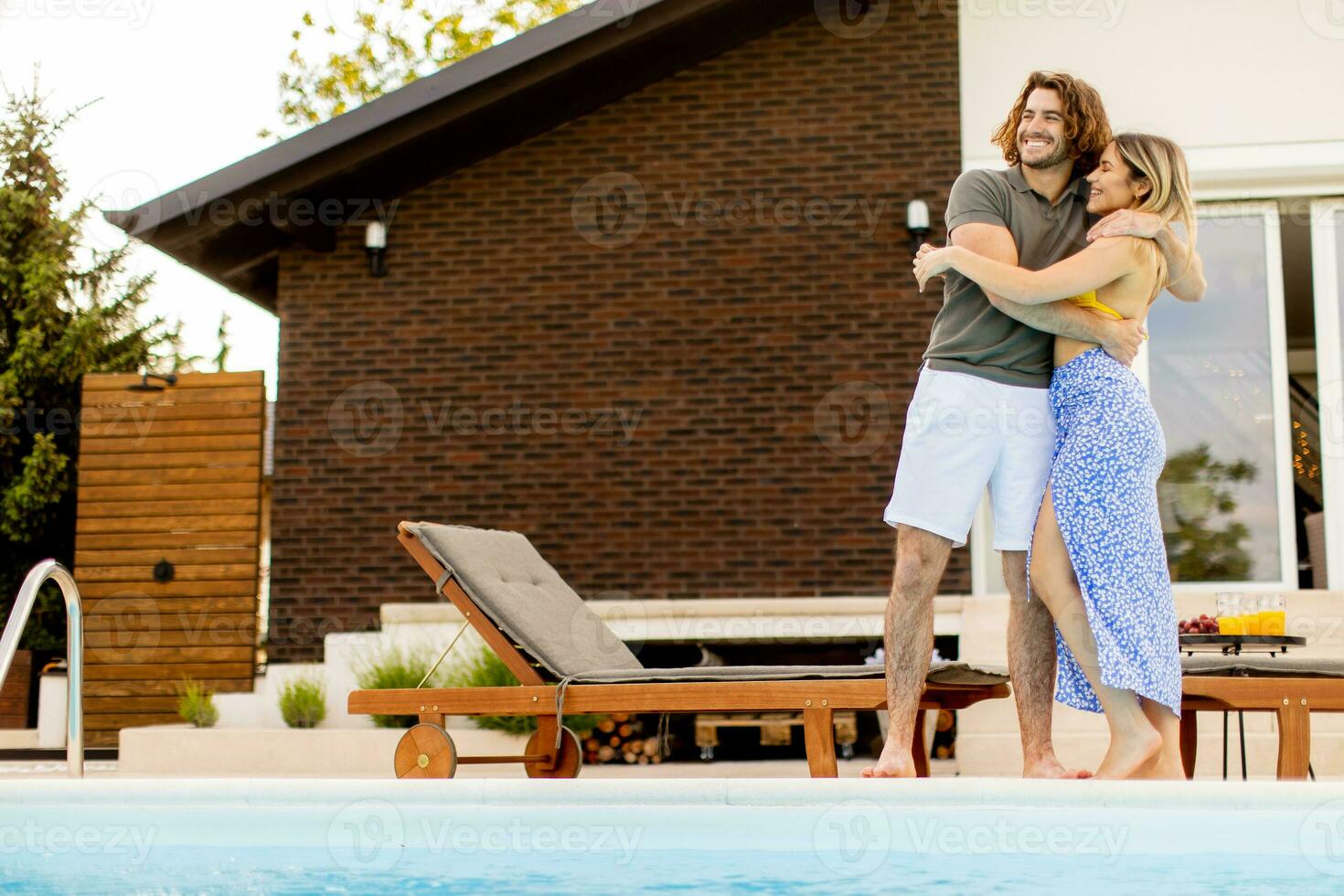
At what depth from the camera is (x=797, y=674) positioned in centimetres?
408

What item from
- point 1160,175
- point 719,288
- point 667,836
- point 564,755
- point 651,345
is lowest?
point 564,755

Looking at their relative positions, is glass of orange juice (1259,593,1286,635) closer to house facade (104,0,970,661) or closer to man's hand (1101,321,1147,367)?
man's hand (1101,321,1147,367)

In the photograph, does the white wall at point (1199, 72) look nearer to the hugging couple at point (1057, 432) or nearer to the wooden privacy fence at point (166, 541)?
the hugging couple at point (1057, 432)

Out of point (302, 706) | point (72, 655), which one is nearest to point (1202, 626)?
point (72, 655)

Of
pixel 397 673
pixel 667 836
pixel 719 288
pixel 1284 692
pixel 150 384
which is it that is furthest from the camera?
pixel 150 384

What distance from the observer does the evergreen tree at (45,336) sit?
35.4 ft

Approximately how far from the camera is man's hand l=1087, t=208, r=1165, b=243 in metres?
3.35

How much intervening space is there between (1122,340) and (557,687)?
2041 mm

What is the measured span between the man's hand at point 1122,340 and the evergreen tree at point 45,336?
9.40 metres

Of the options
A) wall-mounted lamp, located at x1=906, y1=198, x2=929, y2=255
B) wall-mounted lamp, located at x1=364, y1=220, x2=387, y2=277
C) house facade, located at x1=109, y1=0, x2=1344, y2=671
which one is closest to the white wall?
house facade, located at x1=109, y1=0, x2=1344, y2=671

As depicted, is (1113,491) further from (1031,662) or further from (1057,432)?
(1031,662)

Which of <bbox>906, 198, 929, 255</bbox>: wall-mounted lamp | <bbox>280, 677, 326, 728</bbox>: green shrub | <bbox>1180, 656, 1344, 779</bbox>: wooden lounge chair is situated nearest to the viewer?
<bbox>1180, 656, 1344, 779</bbox>: wooden lounge chair

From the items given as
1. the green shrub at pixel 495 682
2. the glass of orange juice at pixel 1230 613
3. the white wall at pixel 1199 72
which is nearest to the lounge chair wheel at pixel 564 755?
the green shrub at pixel 495 682

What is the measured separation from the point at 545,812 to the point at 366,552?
5346 mm
